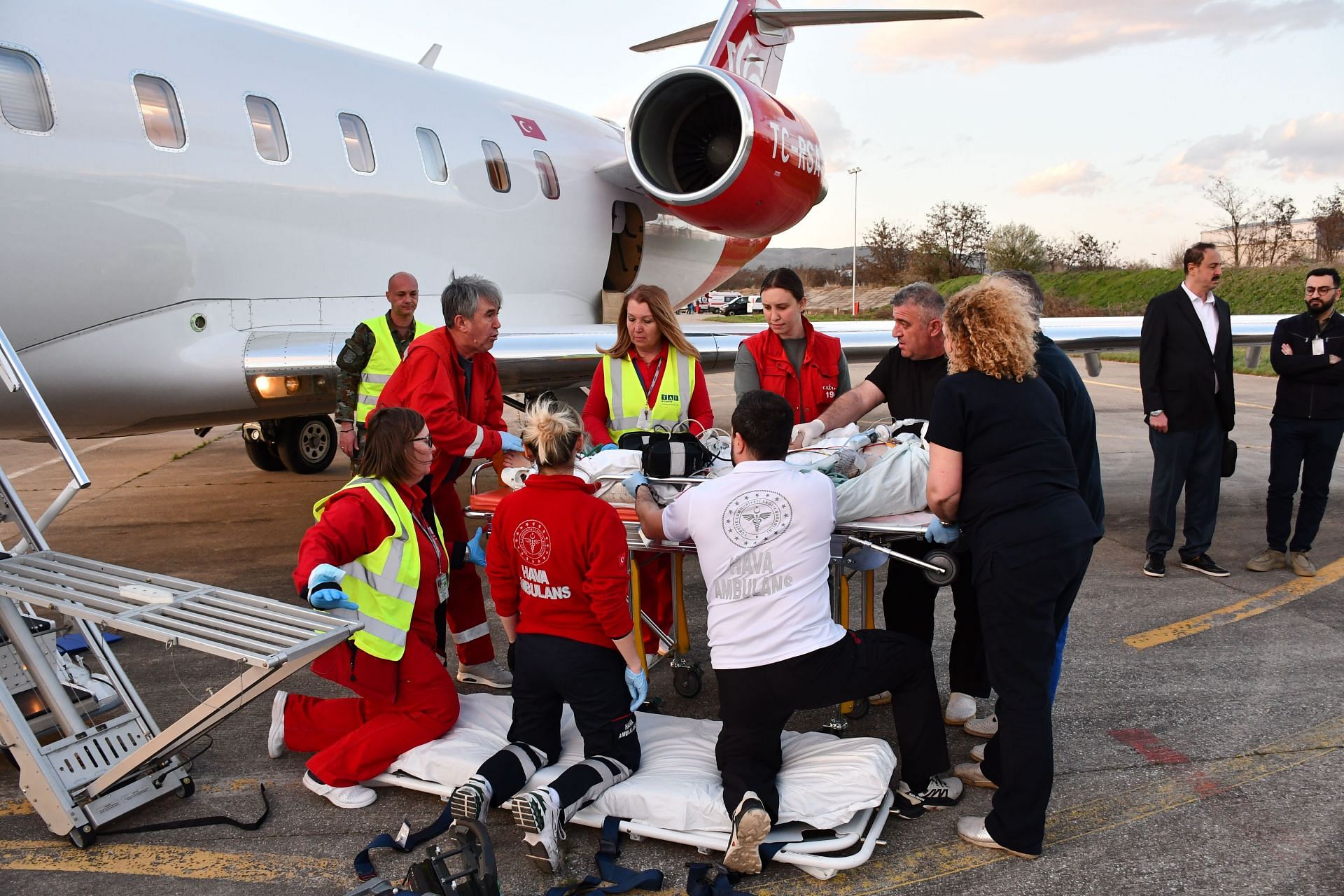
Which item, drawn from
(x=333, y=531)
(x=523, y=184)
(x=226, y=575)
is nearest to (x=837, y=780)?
(x=333, y=531)

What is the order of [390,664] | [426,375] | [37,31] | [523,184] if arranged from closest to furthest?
[390,664] < [426,375] < [37,31] < [523,184]

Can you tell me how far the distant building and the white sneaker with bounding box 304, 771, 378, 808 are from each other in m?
39.6

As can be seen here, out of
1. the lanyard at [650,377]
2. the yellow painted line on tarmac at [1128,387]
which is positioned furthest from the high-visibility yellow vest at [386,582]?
the yellow painted line on tarmac at [1128,387]

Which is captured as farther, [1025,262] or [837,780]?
[1025,262]

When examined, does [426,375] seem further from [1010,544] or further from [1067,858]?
[1067,858]

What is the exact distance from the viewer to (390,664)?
12.2 feet

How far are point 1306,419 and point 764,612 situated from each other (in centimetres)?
479

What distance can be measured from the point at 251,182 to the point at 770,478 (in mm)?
4735

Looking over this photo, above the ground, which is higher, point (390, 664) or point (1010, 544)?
point (1010, 544)

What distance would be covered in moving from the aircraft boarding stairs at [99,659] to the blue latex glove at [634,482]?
1218 millimetres

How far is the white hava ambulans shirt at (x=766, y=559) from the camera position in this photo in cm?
312

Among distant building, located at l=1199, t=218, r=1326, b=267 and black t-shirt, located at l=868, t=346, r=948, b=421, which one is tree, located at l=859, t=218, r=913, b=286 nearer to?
distant building, located at l=1199, t=218, r=1326, b=267

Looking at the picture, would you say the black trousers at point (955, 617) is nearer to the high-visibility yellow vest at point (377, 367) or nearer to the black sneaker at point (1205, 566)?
the black sneaker at point (1205, 566)

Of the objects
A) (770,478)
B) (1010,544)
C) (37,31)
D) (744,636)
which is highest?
(37,31)
